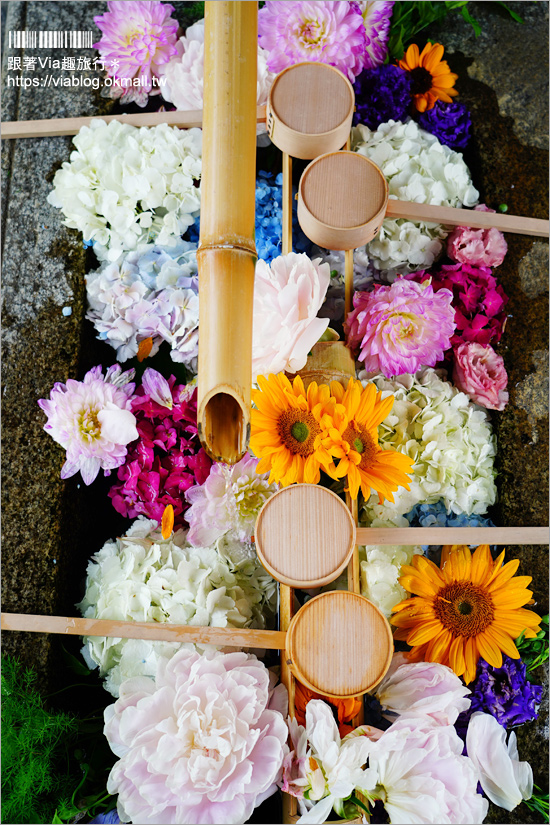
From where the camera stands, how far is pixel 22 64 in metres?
1.18

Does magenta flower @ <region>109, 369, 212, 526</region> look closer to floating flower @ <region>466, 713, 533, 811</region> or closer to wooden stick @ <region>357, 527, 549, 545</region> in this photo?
wooden stick @ <region>357, 527, 549, 545</region>

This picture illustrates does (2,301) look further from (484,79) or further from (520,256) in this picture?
(484,79)

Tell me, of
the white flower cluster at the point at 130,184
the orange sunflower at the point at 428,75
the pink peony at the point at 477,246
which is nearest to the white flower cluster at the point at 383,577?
the pink peony at the point at 477,246

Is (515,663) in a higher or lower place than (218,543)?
lower

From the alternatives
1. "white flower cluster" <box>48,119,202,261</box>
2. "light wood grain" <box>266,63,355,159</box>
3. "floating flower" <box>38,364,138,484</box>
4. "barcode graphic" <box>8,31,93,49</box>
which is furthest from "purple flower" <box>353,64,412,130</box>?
"floating flower" <box>38,364,138,484</box>

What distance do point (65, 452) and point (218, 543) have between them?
1.08 feet

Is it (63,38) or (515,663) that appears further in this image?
(63,38)

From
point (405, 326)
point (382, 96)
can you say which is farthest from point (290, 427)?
point (382, 96)

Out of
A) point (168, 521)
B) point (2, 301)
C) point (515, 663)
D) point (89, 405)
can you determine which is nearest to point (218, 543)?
point (168, 521)

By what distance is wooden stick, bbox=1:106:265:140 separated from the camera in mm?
1036

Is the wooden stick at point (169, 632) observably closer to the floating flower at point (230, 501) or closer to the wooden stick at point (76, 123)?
the floating flower at point (230, 501)

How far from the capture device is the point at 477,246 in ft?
3.29

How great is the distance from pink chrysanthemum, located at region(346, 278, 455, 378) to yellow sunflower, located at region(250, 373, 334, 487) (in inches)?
6.6

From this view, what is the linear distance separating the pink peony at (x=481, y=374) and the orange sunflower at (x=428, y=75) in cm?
53
